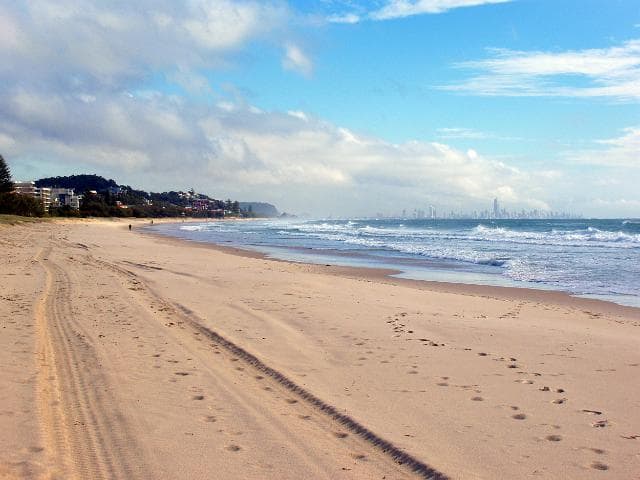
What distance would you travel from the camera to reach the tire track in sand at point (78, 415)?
376 cm

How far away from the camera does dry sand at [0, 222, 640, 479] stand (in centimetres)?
393

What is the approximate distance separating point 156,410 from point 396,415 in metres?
2.21

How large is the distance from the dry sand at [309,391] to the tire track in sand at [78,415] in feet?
0.06

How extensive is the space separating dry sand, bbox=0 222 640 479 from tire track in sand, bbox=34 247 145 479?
0.02 m

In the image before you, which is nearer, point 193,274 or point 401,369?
point 401,369

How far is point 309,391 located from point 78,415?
2.20 m

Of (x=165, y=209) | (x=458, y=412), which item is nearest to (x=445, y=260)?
(x=458, y=412)

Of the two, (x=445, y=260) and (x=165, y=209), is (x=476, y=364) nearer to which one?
(x=445, y=260)

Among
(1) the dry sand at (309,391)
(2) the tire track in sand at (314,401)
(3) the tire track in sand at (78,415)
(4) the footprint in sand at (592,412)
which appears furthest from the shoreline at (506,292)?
(3) the tire track in sand at (78,415)

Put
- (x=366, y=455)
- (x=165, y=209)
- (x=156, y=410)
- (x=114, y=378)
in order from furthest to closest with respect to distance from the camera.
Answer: (x=165, y=209) → (x=114, y=378) → (x=156, y=410) → (x=366, y=455)

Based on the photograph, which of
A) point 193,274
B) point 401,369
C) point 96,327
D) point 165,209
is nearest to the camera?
point 401,369

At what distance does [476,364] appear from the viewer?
6.66 m

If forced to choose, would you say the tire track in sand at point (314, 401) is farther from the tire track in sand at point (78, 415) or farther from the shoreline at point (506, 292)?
the shoreline at point (506, 292)

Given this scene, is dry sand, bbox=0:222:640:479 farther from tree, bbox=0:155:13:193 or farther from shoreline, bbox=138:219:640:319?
tree, bbox=0:155:13:193
